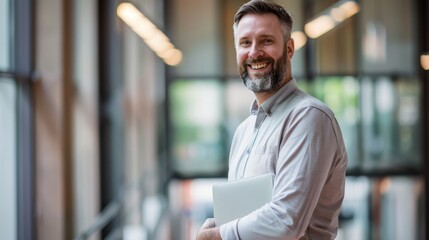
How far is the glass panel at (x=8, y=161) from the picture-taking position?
3.30m

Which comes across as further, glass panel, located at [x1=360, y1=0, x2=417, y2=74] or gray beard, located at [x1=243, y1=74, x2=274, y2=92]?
glass panel, located at [x1=360, y1=0, x2=417, y2=74]

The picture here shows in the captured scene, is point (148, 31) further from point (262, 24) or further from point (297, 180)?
point (297, 180)

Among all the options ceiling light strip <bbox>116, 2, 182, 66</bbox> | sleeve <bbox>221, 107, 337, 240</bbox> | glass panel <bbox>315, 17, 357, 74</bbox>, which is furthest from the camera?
glass panel <bbox>315, 17, 357, 74</bbox>

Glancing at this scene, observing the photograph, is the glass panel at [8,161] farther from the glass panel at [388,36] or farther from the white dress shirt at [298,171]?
the glass panel at [388,36]

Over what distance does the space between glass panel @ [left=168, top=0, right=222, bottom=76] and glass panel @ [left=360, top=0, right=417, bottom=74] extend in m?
2.08

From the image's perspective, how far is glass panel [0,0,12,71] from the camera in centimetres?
336

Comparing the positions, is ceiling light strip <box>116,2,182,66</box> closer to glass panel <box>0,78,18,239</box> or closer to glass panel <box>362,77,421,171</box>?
glass panel <box>0,78,18,239</box>

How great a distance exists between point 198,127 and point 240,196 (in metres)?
7.64

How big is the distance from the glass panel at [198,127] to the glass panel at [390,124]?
2.04m

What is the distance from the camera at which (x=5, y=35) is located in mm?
3441

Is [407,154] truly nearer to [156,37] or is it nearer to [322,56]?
[322,56]

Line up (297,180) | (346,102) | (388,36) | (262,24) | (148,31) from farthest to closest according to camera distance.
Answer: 1. (388,36)
2. (346,102)
3. (148,31)
4. (262,24)
5. (297,180)

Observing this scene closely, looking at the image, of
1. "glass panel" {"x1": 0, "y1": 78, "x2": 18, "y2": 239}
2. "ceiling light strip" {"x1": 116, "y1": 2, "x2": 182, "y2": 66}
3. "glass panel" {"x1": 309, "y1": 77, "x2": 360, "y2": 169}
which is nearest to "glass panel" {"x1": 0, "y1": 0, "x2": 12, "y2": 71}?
"glass panel" {"x1": 0, "y1": 78, "x2": 18, "y2": 239}

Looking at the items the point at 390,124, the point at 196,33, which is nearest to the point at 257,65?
the point at 390,124
